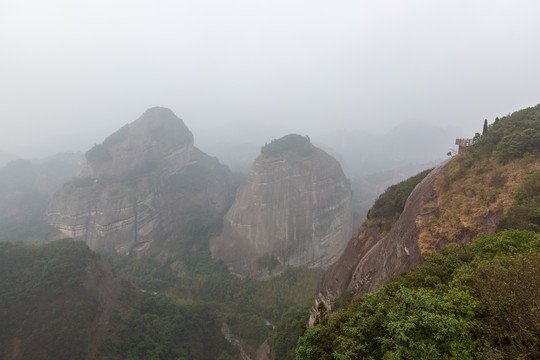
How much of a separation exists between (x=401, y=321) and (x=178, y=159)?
233 ft

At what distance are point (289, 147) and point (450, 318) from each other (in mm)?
51082

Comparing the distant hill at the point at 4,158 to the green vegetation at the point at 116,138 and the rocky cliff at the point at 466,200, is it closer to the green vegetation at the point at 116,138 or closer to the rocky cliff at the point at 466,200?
the green vegetation at the point at 116,138

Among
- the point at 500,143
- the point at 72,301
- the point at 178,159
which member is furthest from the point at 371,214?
the point at 178,159

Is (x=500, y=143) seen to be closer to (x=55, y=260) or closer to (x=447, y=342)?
(x=447, y=342)

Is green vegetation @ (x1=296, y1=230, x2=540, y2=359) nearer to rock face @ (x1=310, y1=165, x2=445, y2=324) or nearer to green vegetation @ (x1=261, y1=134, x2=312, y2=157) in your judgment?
rock face @ (x1=310, y1=165, x2=445, y2=324)

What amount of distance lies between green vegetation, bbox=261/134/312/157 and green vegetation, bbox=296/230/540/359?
1843 inches

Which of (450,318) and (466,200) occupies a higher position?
(466,200)

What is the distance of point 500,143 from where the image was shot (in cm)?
1326

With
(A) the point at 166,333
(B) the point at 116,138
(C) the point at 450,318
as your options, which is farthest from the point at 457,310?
(B) the point at 116,138

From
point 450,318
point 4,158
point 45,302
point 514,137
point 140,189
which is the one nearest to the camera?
point 450,318

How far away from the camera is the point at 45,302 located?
2245 cm

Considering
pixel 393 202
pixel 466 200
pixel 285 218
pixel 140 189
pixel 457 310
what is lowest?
pixel 285 218

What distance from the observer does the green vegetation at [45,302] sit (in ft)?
64.5

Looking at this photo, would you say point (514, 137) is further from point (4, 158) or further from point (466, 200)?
point (4, 158)
